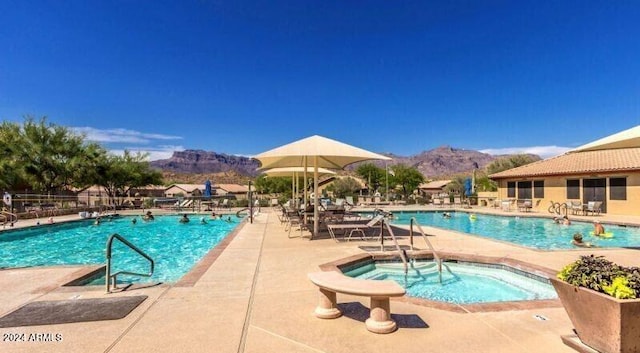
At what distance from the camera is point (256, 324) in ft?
11.6

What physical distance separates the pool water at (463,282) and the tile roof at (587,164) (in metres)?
14.0

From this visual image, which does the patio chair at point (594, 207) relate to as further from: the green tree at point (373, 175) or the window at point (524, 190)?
the green tree at point (373, 175)

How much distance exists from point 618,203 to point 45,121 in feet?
119

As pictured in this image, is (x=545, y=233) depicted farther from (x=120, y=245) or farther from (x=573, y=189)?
(x=120, y=245)

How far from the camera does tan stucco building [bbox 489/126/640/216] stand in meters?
18.4

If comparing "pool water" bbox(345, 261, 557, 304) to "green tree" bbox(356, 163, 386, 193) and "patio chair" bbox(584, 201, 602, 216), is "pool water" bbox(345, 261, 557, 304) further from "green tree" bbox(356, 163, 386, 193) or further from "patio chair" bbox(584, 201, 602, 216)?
"green tree" bbox(356, 163, 386, 193)

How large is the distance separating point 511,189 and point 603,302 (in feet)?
85.0

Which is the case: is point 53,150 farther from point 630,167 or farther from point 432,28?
point 630,167

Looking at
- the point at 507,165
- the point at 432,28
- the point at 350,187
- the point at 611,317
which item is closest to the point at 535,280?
the point at 611,317

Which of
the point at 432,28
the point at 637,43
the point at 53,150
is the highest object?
the point at 432,28

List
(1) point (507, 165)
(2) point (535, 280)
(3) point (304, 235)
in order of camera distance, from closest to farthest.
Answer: (2) point (535, 280), (3) point (304, 235), (1) point (507, 165)

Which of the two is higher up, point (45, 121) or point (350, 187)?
point (45, 121)

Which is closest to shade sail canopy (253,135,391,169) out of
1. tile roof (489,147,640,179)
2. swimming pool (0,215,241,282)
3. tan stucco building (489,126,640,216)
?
swimming pool (0,215,241,282)

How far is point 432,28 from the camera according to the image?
23.7m
